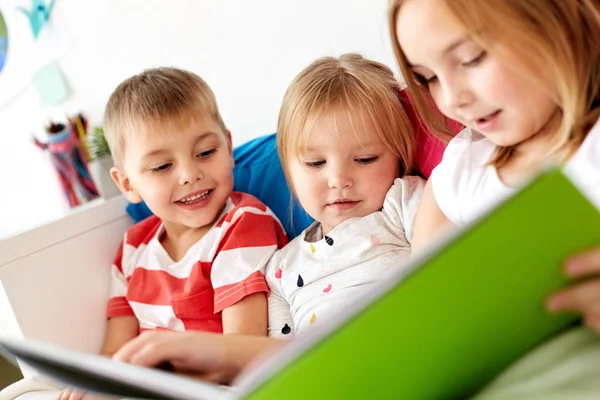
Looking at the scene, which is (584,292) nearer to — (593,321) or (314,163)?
(593,321)

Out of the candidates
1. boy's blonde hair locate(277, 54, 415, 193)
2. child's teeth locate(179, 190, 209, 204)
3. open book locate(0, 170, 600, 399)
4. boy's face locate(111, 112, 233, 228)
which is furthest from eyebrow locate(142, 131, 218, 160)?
open book locate(0, 170, 600, 399)

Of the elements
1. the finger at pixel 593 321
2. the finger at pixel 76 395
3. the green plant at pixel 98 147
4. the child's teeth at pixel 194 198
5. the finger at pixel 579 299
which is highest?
the green plant at pixel 98 147

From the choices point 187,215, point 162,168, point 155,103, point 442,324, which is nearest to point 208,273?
point 187,215

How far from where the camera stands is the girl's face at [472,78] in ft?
2.35

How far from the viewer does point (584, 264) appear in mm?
465

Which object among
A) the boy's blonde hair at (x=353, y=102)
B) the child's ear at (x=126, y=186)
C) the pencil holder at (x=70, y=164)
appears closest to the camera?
the boy's blonde hair at (x=353, y=102)

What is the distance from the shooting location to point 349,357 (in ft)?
1.39

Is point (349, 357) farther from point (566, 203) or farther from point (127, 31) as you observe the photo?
point (127, 31)

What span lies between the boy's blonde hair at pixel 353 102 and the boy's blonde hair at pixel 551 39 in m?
0.35

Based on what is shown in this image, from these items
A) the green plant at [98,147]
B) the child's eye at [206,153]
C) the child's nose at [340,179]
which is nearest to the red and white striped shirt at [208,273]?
the child's eye at [206,153]

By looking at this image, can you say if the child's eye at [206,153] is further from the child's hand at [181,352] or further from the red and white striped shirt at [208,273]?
the child's hand at [181,352]

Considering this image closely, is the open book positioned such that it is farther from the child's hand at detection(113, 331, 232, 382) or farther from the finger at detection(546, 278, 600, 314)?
the child's hand at detection(113, 331, 232, 382)

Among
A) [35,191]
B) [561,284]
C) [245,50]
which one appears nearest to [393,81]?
[245,50]

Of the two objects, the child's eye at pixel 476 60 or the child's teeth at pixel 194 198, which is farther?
the child's teeth at pixel 194 198
